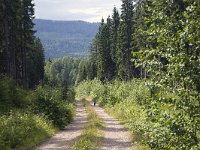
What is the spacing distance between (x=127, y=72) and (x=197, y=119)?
6573 centimetres

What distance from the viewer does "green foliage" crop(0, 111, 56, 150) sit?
1761cm

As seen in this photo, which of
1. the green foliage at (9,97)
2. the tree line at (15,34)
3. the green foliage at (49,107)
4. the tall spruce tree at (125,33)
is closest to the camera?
the green foliage at (49,107)

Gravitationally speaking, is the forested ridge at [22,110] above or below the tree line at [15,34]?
below

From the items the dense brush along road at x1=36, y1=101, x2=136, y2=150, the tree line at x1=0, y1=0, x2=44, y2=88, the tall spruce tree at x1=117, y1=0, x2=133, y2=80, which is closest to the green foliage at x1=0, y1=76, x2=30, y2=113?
the dense brush along road at x1=36, y1=101, x2=136, y2=150

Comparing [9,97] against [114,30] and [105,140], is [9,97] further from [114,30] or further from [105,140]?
[114,30]

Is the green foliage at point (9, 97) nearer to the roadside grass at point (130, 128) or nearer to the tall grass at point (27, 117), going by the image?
the tall grass at point (27, 117)

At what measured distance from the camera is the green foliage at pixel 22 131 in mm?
17609

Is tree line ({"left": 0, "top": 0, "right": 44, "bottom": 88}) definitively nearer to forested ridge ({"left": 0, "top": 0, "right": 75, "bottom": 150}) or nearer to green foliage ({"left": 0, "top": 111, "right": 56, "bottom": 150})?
forested ridge ({"left": 0, "top": 0, "right": 75, "bottom": 150})

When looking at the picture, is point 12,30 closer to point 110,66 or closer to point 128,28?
Answer: point 128,28

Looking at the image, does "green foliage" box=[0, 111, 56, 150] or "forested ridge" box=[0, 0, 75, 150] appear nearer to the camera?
"green foliage" box=[0, 111, 56, 150]

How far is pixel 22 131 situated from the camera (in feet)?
62.7

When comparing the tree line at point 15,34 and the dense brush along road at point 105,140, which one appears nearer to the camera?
the dense brush along road at point 105,140

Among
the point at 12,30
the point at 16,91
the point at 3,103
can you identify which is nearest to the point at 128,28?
the point at 12,30

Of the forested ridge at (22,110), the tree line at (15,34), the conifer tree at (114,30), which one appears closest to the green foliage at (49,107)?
the forested ridge at (22,110)
